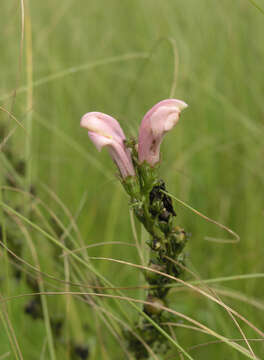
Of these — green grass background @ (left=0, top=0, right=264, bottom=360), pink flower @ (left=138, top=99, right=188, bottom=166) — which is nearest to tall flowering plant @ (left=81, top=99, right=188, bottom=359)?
pink flower @ (left=138, top=99, right=188, bottom=166)

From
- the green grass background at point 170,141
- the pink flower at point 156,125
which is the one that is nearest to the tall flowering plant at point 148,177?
the pink flower at point 156,125

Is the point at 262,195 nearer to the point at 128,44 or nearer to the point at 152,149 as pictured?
the point at 152,149

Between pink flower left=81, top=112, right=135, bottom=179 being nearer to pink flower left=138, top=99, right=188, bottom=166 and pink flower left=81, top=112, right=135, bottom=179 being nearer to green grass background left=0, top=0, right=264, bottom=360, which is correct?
pink flower left=138, top=99, right=188, bottom=166

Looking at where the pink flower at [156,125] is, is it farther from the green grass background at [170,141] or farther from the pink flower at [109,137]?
the green grass background at [170,141]

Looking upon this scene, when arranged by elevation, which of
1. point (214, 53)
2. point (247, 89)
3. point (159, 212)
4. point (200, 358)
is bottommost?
point (200, 358)

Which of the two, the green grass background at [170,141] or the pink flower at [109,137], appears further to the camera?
the green grass background at [170,141]

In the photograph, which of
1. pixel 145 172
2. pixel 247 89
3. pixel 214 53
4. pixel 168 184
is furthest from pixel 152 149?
pixel 214 53

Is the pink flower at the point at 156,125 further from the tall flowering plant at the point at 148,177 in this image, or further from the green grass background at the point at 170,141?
the green grass background at the point at 170,141
